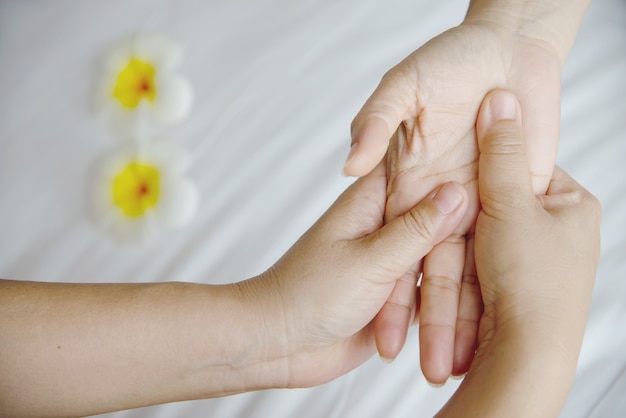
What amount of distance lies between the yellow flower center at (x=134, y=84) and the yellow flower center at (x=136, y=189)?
12cm

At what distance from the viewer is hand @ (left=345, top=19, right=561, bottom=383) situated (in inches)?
31.9

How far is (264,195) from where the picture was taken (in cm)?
107

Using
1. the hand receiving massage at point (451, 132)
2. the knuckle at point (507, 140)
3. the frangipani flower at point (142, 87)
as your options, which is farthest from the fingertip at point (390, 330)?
the frangipani flower at point (142, 87)

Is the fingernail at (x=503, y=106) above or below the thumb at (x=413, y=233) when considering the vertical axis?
above

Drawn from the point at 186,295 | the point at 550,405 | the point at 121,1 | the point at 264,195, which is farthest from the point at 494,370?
the point at 121,1

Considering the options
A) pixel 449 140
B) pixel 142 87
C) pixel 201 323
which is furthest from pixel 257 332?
pixel 142 87

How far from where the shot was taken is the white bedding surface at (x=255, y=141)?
0.93m

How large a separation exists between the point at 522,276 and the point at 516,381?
124 mm

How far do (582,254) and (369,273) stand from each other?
0.79 feet

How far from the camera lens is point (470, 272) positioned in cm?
86

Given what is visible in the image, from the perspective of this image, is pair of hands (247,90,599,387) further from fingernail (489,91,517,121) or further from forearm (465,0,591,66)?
forearm (465,0,591,66)

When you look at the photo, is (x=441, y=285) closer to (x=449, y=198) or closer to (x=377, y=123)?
(x=449, y=198)

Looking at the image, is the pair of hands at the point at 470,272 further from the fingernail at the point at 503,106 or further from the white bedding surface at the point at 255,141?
the white bedding surface at the point at 255,141

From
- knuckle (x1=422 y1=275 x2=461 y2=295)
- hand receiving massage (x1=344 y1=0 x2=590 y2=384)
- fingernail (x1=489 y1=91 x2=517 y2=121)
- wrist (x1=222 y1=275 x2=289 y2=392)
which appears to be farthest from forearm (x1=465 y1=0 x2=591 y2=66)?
wrist (x1=222 y1=275 x2=289 y2=392)
